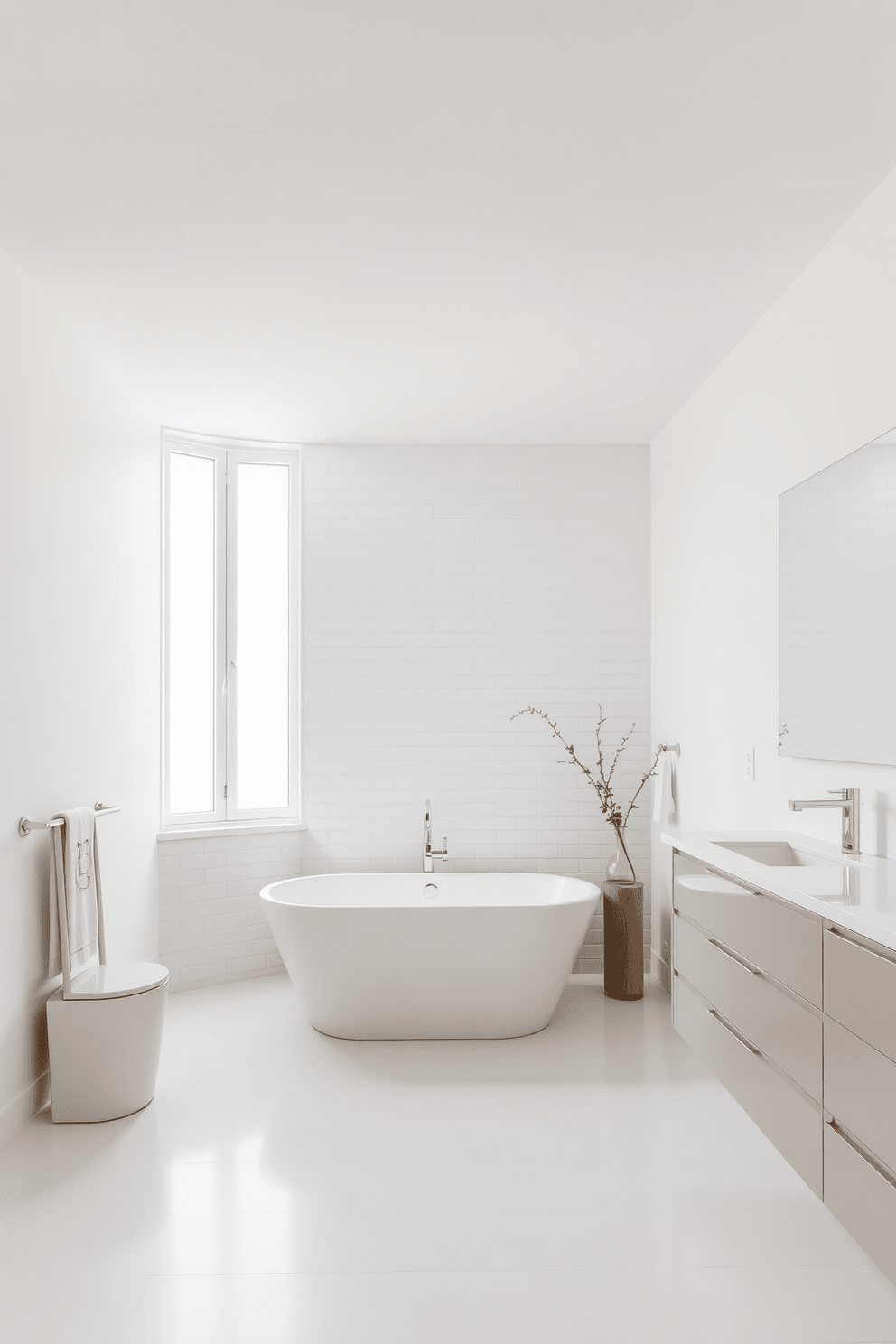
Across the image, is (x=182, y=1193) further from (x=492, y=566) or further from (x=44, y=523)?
(x=492, y=566)

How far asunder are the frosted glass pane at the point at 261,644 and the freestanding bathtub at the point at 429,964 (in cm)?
126

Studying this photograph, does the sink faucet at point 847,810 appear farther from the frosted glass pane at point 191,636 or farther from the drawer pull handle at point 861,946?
the frosted glass pane at point 191,636

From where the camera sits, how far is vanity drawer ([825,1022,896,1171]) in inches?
67.9

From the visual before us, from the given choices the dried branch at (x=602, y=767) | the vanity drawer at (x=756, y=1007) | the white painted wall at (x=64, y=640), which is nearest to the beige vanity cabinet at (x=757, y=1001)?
the vanity drawer at (x=756, y=1007)

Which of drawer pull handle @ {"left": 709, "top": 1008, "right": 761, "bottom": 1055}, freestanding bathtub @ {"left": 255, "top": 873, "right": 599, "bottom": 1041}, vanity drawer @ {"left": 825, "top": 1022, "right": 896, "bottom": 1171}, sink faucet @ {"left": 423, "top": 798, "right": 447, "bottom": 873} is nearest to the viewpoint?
vanity drawer @ {"left": 825, "top": 1022, "right": 896, "bottom": 1171}

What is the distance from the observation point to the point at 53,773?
139 inches

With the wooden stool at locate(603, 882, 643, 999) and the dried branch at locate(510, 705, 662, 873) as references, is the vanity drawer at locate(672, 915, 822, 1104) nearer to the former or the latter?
the wooden stool at locate(603, 882, 643, 999)

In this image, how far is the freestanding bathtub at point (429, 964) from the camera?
390cm

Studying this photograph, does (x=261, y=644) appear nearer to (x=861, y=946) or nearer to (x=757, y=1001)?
(x=757, y=1001)

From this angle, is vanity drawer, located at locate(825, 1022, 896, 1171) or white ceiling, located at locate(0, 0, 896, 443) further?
white ceiling, located at locate(0, 0, 896, 443)

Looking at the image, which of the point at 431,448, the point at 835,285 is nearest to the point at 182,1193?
the point at 835,285

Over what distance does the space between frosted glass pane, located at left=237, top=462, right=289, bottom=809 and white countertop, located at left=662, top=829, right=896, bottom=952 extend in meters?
2.75

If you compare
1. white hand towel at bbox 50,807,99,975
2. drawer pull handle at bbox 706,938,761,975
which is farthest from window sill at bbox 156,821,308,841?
drawer pull handle at bbox 706,938,761,975

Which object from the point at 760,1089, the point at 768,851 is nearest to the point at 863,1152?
the point at 760,1089
